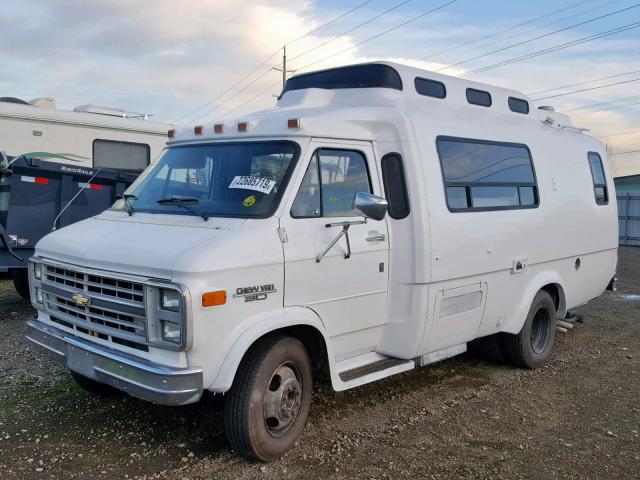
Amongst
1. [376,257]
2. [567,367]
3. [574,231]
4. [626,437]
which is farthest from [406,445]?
[574,231]

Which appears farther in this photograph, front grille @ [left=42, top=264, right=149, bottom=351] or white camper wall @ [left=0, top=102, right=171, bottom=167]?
white camper wall @ [left=0, top=102, right=171, bottom=167]

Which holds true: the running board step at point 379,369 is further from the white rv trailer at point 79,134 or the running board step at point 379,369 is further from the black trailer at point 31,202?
the white rv trailer at point 79,134

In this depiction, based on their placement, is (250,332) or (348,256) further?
(348,256)

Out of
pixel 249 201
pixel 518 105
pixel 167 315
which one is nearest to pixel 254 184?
pixel 249 201

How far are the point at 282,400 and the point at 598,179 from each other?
17.4ft

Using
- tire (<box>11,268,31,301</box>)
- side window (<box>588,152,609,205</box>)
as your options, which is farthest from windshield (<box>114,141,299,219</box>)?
side window (<box>588,152,609,205</box>)

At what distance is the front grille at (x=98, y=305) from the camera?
13.0ft

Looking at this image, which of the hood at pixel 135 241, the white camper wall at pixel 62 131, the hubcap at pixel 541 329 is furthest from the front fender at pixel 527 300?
the white camper wall at pixel 62 131

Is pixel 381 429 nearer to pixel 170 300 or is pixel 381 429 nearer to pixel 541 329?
pixel 170 300

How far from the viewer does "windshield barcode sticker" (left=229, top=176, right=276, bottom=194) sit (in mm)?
4423

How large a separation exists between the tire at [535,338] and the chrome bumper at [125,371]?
3.75 metres

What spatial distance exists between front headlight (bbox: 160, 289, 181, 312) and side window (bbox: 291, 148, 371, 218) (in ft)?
3.45

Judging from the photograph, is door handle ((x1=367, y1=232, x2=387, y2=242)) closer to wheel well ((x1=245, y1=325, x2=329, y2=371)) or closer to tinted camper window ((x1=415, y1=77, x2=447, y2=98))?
wheel well ((x1=245, y1=325, x2=329, y2=371))

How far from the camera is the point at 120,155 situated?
11.5 m
